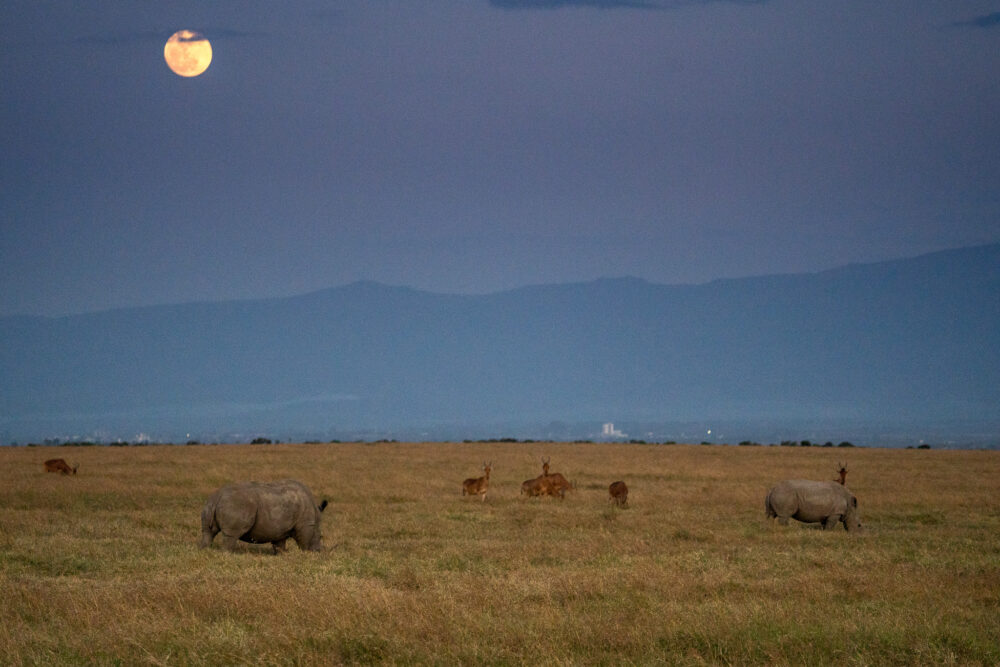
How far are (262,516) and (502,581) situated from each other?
541cm

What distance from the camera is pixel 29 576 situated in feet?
42.8

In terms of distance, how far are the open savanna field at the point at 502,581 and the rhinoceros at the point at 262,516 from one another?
383 millimetres

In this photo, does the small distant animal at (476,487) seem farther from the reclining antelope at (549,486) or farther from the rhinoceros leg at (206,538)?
the rhinoceros leg at (206,538)

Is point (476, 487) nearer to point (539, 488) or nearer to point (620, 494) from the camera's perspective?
point (539, 488)

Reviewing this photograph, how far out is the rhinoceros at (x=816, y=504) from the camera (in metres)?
21.2

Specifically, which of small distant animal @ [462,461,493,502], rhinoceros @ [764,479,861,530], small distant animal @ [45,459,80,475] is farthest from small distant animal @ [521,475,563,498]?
small distant animal @ [45,459,80,475]

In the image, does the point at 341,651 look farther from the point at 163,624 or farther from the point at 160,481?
the point at 160,481

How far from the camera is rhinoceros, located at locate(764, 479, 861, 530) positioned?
69.6 ft

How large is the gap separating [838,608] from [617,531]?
885cm

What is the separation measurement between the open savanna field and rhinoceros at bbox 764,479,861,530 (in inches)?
23.7

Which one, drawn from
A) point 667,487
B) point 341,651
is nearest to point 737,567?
point 341,651

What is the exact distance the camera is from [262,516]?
16.2 meters

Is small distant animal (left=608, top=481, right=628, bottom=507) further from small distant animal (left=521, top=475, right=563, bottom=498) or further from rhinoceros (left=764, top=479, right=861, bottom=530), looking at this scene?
rhinoceros (left=764, top=479, right=861, bottom=530)

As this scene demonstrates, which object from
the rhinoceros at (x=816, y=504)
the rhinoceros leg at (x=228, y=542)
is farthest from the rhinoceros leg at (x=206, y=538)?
the rhinoceros at (x=816, y=504)
